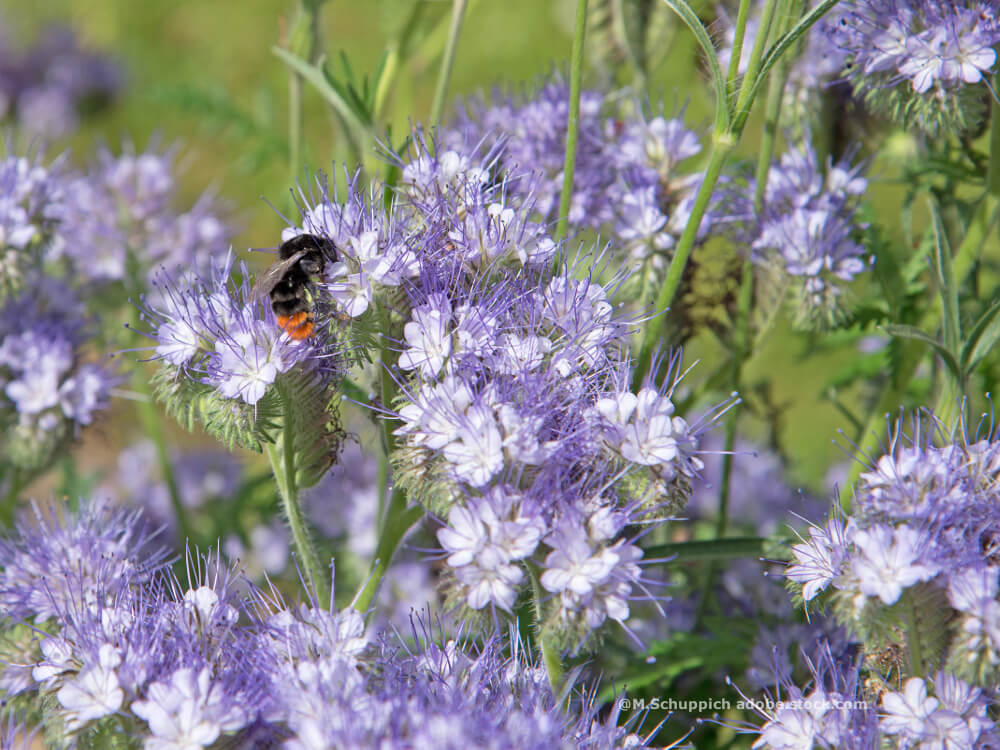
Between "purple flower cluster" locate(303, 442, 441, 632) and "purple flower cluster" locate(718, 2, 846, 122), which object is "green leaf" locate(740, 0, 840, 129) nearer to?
"purple flower cluster" locate(718, 2, 846, 122)

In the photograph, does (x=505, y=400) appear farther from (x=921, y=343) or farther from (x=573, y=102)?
(x=921, y=343)

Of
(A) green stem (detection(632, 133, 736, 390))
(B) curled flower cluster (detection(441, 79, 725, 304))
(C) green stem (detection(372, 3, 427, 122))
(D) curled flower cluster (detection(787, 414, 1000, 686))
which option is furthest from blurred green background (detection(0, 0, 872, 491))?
(D) curled flower cluster (detection(787, 414, 1000, 686))

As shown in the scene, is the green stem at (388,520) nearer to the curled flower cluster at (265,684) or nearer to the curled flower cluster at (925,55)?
the curled flower cluster at (265,684)

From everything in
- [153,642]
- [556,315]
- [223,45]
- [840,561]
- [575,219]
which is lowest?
[153,642]

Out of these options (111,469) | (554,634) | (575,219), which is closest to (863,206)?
(575,219)

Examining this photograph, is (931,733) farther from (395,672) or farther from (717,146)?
(717,146)

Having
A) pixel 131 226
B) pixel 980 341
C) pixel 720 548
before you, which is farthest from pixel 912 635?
pixel 131 226

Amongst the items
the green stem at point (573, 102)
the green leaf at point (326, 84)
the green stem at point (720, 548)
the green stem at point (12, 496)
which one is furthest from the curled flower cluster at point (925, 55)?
the green stem at point (12, 496)
